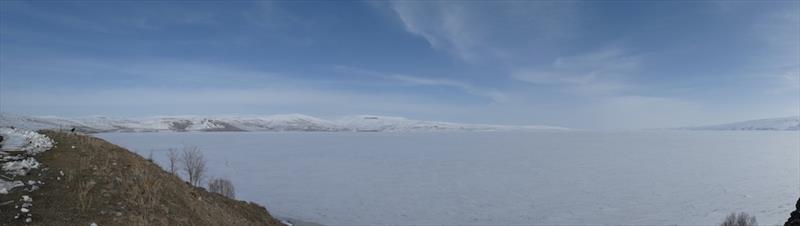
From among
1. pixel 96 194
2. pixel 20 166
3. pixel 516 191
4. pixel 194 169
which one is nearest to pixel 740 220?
pixel 516 191

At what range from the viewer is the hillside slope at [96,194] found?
9.58 m

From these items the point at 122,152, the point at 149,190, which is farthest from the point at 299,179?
the point at 149,190

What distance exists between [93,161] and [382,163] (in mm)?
61847

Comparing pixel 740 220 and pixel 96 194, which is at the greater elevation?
pixel 96 194

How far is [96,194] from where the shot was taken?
1078 cm

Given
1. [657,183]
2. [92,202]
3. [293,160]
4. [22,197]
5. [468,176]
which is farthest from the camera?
[293,160]

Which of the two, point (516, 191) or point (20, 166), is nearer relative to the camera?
point (20, 166)

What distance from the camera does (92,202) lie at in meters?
10.3

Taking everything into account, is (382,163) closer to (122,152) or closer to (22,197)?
(122,152)

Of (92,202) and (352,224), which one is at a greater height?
(92,202)

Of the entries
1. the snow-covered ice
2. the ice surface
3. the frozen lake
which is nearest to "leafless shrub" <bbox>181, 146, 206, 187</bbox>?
the frozen lake

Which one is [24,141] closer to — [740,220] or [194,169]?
[740,220]

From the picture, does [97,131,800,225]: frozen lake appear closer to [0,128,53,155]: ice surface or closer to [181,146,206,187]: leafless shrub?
[181,146,206,187]: leafless shrub

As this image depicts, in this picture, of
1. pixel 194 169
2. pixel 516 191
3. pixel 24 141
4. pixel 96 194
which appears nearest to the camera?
pixel 96 194
